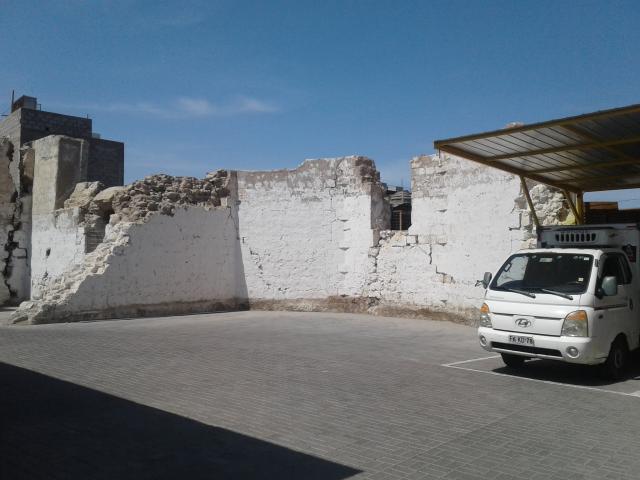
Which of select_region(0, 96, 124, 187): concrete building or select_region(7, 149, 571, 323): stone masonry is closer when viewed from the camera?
select_region(7, 149, 571, 323): stone masonry

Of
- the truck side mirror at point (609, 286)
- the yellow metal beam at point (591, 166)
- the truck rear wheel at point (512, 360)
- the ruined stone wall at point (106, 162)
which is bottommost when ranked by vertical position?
the truck rear wheel at point (512, 360)

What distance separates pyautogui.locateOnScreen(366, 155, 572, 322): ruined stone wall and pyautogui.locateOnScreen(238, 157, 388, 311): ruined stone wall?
2.53 ft

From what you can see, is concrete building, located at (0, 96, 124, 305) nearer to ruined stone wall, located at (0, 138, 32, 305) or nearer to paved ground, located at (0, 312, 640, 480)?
ruined stone wall, located at (0, 138, 32, 305)

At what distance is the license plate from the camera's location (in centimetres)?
798

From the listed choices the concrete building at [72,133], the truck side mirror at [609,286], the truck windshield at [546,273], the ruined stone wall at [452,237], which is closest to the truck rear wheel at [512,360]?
the truck windshield at [546,273]

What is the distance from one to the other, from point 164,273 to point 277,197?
4215 mm

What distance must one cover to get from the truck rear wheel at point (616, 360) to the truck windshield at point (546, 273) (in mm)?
1019

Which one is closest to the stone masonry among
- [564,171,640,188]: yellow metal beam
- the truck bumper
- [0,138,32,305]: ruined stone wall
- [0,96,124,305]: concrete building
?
[0,96,124,305]: concrete building

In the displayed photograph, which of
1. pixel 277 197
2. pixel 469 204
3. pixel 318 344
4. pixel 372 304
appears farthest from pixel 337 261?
pixel 318 344

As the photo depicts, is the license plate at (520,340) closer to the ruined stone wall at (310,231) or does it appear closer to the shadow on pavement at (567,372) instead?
the shadow on pavement at (567,372)

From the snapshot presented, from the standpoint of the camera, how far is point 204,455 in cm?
493

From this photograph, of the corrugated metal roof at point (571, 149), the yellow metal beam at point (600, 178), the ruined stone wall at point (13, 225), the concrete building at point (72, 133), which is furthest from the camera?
the concrete building at point (72, 133)

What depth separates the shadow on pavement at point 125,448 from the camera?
4523 mm

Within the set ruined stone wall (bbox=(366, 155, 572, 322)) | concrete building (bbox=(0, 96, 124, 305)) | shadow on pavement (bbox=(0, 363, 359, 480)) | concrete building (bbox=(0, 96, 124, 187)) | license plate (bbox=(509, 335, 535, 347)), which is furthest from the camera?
concrete building (bbox=(0, 96, 124, 187))
